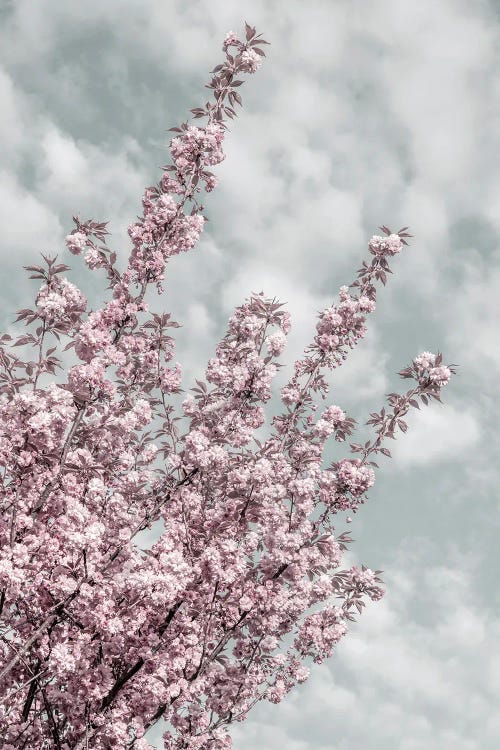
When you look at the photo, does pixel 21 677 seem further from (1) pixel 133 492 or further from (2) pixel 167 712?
(1) pixel 133 492

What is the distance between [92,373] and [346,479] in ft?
12.9

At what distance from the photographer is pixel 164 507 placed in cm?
826

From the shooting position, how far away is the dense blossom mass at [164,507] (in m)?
6.84

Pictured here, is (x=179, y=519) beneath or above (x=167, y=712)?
above

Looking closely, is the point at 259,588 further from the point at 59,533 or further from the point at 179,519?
the point at 59,533

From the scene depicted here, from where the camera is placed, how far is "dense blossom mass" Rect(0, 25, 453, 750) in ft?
22.5

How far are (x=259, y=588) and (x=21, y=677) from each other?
273 centimetres

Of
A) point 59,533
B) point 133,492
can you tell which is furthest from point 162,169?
point 59,533

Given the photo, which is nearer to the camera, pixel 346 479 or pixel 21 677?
pixel 21 677

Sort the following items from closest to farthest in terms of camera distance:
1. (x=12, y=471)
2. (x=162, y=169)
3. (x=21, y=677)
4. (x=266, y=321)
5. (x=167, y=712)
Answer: (x=12, y=471) < (x=21, y=677) < (x=167, y=712) < (x=162, y=169) < (x=266, y=321)

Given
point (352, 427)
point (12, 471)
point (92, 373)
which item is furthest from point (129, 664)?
point (352, 427)

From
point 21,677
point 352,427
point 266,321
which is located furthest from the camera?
point 352,427

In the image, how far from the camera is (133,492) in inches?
Result: 327

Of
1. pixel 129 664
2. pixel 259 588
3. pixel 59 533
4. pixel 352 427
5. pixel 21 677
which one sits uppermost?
pixel 352 427
